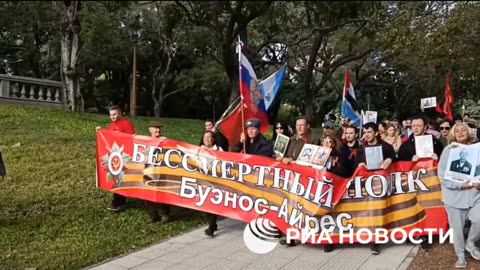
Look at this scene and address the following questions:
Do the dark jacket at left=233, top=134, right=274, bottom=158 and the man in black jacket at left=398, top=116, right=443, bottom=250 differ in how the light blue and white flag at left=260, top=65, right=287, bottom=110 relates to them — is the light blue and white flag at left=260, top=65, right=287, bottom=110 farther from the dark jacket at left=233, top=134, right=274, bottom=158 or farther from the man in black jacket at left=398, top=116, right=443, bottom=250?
the man in black jacket at left=398, top=116, right=443, bottom=250

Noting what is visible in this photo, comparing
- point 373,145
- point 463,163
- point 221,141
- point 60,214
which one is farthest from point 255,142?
point 60,214

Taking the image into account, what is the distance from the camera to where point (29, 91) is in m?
17.8

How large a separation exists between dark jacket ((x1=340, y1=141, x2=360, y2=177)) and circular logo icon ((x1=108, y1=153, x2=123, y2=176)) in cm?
327

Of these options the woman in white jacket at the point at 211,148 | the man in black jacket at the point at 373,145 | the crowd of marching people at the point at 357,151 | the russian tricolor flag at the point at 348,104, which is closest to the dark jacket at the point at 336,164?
the crowd of marching people at the point at 357,151

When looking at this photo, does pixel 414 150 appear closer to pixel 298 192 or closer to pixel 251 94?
pixel 298 192

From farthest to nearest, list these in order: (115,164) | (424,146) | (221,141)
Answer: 1. (115,164)
2. (221,141)
3. (424,146)

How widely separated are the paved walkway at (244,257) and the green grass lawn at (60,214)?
393mm

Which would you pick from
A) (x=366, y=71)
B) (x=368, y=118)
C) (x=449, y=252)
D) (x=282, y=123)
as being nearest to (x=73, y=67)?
(x=368, y=118)

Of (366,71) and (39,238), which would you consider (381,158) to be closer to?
(39,238)

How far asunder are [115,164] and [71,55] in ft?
41.1

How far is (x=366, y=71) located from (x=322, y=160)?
91.8ft

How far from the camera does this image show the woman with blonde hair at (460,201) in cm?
553

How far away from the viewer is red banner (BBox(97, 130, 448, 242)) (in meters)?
6.30

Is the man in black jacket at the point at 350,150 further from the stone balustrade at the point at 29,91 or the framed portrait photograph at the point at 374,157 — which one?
the stone balustrade at the point at 29,91
